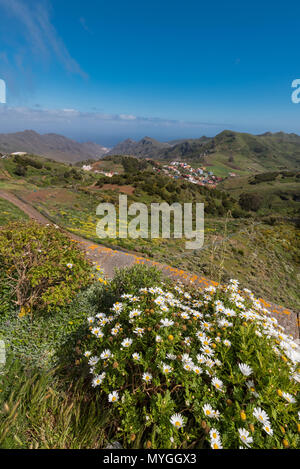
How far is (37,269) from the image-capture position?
3.18 meters

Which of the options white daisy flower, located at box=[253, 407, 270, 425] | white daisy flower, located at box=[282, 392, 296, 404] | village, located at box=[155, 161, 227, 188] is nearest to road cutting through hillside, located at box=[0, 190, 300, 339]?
white daisy flower, located at box=[282, 392, 296, 404]

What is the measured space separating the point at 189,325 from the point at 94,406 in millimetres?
1246

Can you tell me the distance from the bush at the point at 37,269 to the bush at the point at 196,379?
1300 millimetres

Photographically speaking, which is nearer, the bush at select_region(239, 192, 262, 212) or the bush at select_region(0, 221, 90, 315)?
the bush at select_region(0, 221, 90, 315)

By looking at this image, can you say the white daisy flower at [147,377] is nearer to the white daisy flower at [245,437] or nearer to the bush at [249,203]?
the white daisy flower at [245,437]

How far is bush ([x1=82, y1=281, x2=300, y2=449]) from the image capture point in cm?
148

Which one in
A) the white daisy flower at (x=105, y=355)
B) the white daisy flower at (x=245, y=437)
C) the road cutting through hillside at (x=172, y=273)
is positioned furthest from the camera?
the road cutting through hillside at (x=172, y=273)

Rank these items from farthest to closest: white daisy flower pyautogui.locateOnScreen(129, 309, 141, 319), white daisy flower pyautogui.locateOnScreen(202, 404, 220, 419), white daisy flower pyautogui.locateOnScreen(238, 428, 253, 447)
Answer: white daisy flower pyautogui.locateOnScreen(129, 309, 141, 319)
white daisy flower pyautogui.locateOnScreen(202, 404, 220, 419)
white daisy flower pyautogui.locateOnScreen(238, 428, 253, 447)

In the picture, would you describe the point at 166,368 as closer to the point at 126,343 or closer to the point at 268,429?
the point at 126,343

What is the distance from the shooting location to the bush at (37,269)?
10.5 feet

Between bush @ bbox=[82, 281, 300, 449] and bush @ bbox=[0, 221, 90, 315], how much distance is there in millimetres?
1300

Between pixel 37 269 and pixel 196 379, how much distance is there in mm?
2726

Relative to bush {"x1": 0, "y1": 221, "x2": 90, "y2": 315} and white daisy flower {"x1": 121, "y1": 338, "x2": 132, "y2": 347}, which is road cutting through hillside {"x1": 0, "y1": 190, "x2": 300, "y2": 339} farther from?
white daisy flower {"x1": 121, "y1": 338, "x2": 132, "y2": 347}

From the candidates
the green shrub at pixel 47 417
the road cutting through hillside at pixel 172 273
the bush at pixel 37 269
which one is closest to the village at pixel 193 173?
the road cutting through hillside at pixel 172 273
